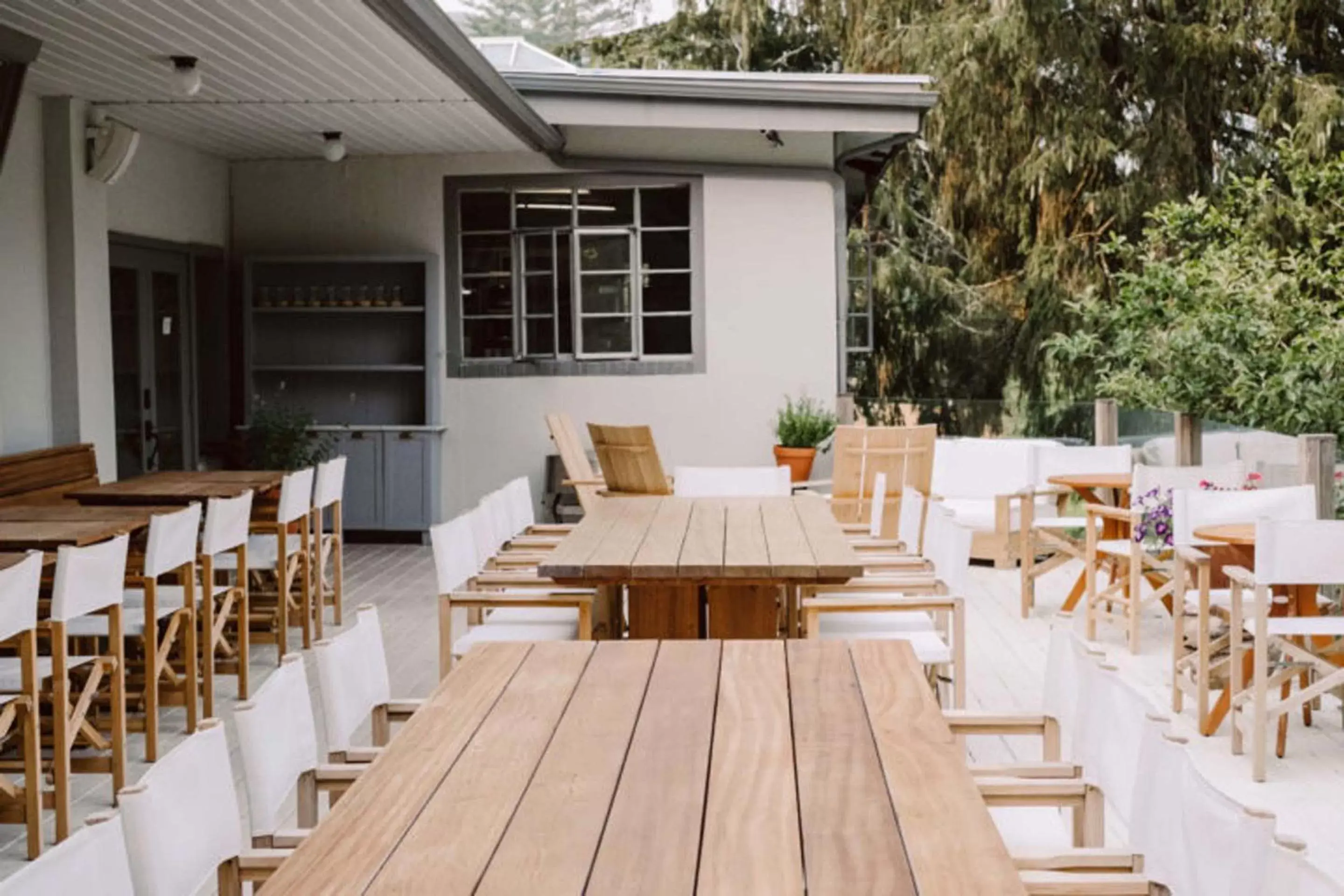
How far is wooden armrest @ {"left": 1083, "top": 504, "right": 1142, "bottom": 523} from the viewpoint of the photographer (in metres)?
8.23

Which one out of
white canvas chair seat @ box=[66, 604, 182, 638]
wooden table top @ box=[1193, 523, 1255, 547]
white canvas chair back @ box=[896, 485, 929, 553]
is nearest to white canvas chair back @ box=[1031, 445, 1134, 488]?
wooden table top @ box=[1193, 523, 1255, 547]

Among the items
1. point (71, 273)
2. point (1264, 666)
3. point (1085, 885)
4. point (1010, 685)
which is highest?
point (71, 273)

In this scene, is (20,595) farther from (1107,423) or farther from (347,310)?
(347,310)

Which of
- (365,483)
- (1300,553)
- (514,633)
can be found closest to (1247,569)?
(1300,553)

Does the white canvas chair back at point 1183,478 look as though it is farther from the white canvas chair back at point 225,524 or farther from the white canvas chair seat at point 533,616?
the white canvas chair back at point 225,524

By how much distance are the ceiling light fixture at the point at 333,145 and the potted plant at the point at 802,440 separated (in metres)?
3.73

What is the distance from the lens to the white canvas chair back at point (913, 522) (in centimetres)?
675

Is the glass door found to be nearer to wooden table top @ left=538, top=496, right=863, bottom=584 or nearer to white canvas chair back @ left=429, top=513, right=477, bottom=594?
wooden table top @ left=538, top=496, right=863, bottom=584

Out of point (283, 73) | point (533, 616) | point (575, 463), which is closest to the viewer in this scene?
point (533, 616)

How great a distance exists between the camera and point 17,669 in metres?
5.36

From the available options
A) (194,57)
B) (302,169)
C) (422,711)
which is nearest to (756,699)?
(422,711)

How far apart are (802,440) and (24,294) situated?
18.5ft

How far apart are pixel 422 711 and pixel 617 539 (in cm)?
269

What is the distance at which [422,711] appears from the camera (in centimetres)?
338
